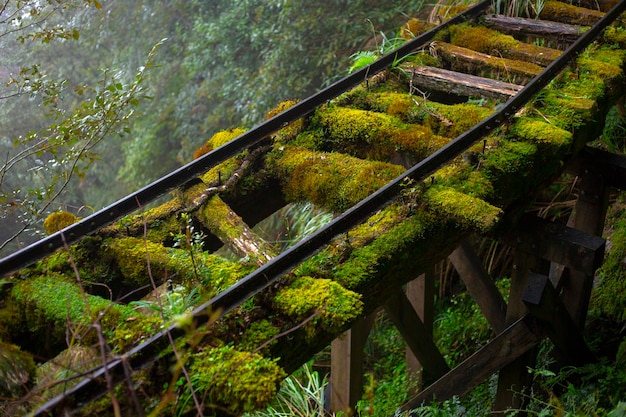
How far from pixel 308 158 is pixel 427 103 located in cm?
106

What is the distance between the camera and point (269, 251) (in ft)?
10.1

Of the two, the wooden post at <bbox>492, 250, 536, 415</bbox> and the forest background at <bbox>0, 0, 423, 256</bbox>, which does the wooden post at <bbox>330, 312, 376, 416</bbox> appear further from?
the forest background at <bbox>0, 0, 423, 256</bbox>

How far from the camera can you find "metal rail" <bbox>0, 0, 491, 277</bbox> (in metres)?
2.91

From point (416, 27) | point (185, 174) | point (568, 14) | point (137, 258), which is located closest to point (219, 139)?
point (185, 174)

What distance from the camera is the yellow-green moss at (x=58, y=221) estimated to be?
3.34 meters

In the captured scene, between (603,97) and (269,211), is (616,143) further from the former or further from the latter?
(269,211)

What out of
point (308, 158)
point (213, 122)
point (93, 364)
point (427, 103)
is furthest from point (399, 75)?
point (213, 122)

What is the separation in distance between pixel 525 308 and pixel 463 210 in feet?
4.39

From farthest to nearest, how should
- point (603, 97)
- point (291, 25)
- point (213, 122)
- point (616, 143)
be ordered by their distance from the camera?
1. point (213, 122)
2. point (291, 25)
3. point (616, 143)
4. point (603, 97)

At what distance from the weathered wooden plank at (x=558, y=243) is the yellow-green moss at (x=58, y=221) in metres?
2.71

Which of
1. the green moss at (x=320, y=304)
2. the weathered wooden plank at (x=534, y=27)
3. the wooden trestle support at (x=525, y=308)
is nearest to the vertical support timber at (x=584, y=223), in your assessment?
the wooden trestle support at (x=525, y=308)

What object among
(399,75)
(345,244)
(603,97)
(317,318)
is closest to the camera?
(317,318)

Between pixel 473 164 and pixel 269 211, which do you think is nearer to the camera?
pixel 473 164

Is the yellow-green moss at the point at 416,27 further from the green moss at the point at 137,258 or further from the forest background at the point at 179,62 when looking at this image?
the green moss at the point at 137,258
